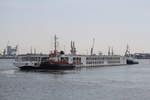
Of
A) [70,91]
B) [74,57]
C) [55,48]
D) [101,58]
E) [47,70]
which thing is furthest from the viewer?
[101,58]

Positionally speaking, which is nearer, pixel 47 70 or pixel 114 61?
pixel 47 70

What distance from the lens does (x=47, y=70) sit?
78.1 meters

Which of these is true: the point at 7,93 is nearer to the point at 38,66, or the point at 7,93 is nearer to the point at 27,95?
the point at 27,95

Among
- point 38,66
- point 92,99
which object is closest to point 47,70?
point 38,66

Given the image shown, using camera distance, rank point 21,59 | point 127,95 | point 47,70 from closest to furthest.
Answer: point 127,95 < point 47,70 < point 21,59

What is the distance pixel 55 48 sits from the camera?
92.3m

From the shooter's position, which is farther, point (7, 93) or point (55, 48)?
point (55, 48)

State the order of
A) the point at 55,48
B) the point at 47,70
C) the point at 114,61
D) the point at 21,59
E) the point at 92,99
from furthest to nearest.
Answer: the point at 114,61 → the point at 55,48 → the point at 21,59 → the point at 47,70 → the point at 92,99

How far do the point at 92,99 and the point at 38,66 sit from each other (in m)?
47.9

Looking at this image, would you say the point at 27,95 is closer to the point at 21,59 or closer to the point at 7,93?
the point at 7,93

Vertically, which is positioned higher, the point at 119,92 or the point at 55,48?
the point at 55,48

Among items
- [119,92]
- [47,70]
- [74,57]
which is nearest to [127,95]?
[119,92]

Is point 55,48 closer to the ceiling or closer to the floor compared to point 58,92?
closer to the ceiling

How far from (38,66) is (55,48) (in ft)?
45.3
